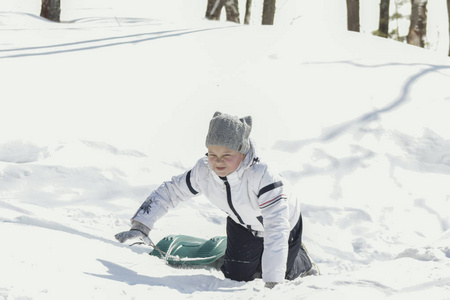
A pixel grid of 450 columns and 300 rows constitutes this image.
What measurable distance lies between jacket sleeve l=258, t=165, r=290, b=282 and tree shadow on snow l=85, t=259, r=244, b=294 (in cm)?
26

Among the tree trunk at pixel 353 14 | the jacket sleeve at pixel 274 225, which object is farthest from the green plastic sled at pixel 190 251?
the tree trunk at pixel 353 14

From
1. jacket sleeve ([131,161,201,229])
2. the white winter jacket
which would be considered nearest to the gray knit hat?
the white winter jacket

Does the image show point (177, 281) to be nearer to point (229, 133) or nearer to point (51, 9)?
point (229, 133)

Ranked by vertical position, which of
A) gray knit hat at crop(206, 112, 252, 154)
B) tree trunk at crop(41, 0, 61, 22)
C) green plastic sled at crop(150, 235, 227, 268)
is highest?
gray knit hat at crop(206, 112, 252, 154)

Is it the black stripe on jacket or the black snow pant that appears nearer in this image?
the black stripe on jacket

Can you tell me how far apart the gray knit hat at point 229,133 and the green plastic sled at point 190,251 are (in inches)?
36.4

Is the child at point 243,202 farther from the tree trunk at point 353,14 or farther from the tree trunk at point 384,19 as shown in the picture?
the tree trunk at point 384,19

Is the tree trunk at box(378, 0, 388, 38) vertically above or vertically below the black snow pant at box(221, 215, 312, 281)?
above

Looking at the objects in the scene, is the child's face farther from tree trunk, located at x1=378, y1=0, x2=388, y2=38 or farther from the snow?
tree trunk, located at x1=378, y1=0, x2=388, y2=38

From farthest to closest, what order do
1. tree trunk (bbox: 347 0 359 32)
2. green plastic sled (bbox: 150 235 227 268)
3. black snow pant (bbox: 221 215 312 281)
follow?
tree trunk (bbox: 347 0 359 32) → green plastic sled (bbox: 150 235 227 268) → black snow pant (bbox: 221 215 312 281)

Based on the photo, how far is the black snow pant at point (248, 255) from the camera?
3.58 m

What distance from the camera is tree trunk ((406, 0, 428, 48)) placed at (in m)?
12.0

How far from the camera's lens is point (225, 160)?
3189mm

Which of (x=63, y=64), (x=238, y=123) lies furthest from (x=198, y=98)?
(x=238, y=123)
